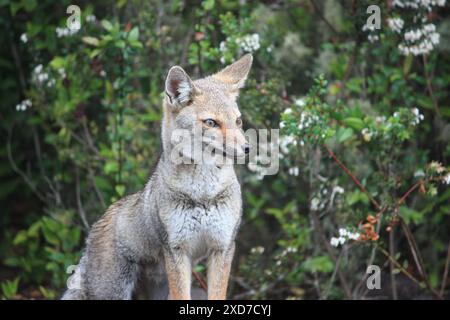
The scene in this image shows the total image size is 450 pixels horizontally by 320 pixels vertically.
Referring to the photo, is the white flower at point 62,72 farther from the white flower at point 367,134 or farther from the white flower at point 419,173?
the white flower at point 419,173

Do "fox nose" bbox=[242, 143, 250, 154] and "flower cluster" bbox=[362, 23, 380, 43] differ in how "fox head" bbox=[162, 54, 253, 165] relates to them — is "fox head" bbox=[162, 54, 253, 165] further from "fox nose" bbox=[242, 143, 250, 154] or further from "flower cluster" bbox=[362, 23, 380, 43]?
"flower cluster" bbox=[362, 23, 380, 43]

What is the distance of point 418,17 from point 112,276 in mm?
4089

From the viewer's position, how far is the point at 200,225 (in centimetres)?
569

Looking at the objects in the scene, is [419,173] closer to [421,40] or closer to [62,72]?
[421,40]

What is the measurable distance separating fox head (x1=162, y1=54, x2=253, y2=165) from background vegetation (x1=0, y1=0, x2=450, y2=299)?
4.39 feet

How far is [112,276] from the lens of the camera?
21.1 ft

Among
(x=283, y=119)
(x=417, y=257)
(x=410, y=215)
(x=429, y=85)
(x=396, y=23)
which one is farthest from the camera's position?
(x=429, y=85)

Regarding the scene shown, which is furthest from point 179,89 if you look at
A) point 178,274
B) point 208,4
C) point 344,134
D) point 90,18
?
point 90,18

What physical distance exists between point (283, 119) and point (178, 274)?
1942 mm

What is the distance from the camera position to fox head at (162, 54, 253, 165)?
18.3ft

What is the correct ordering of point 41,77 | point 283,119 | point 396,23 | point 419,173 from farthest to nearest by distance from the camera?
point 41,77 < point 419,173 < point 396,23 < point 283,119

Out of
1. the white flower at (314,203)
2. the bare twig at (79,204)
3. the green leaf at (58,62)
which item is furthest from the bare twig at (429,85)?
the bare twig at (79,204)

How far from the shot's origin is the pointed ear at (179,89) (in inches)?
224

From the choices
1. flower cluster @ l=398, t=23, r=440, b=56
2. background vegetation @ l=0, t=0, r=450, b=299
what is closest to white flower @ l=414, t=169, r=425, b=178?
background vegetation @ l=0, t=0, r=450, b=299
